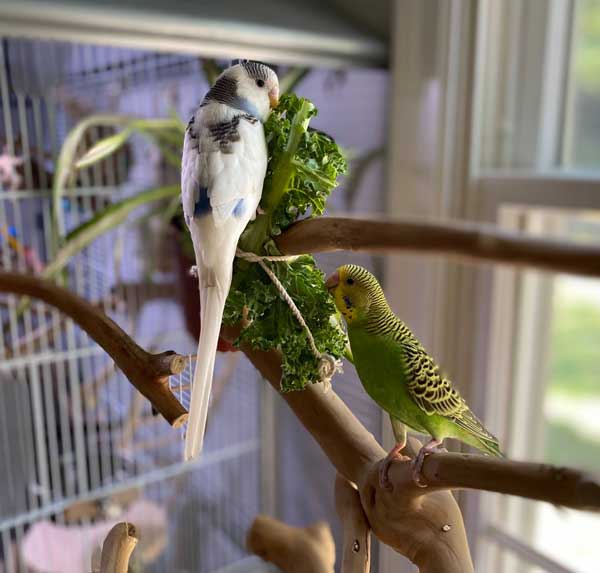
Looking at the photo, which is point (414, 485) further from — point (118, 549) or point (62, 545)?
point (62, 545)

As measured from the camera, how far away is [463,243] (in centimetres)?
19

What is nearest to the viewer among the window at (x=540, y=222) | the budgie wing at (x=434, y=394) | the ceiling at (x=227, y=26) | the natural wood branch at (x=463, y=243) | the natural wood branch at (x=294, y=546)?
the natural wood branch at (x=463, y=243)

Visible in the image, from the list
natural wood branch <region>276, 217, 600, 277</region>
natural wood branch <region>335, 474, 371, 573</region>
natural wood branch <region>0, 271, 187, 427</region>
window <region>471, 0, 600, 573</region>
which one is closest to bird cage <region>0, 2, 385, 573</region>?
window <region>471, 0, 600, 573</region>

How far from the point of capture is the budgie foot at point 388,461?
0.29m

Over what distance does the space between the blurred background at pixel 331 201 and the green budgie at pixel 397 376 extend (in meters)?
0.39

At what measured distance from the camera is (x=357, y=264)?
30 cm

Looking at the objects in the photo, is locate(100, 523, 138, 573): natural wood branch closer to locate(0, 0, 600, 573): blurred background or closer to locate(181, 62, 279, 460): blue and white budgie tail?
locate(181, 62, 279, 460): blue and white budgie tail

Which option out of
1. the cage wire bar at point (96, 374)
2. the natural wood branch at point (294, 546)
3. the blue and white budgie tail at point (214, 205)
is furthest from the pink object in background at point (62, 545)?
the blue and white budgie tail at point (214, 205)

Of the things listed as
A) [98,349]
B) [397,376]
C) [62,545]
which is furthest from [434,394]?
[62,545]

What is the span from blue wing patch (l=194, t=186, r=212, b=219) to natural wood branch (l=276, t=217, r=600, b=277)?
6 cm

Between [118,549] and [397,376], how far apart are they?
0.19 metres

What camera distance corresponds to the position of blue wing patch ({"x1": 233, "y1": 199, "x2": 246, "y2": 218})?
0.29 meters

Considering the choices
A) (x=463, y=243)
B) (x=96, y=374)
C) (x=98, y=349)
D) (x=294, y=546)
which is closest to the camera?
(x=463, y=243)

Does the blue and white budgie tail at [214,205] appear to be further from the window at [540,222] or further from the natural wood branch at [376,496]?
the window at [540,222]
